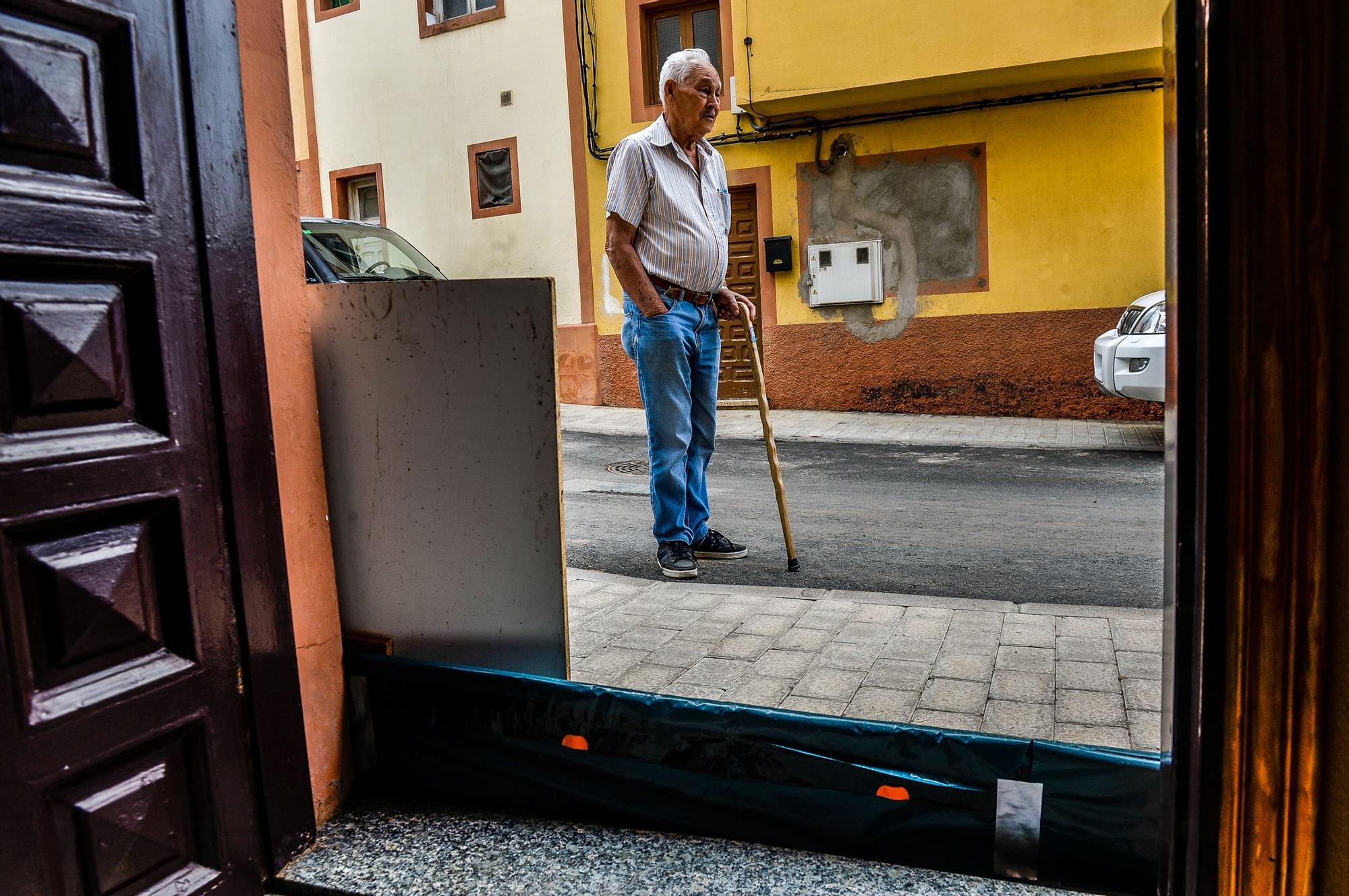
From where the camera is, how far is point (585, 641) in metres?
2.98

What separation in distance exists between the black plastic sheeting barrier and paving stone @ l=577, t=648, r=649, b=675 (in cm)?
69

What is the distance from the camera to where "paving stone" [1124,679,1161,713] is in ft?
7.61

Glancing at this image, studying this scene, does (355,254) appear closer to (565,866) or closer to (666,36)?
(666,36)

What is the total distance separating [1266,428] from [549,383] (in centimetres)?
139

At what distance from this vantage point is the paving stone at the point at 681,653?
2756 mm

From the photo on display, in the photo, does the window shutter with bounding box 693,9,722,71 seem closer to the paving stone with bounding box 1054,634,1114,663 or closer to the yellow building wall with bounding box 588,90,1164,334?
the yellow building wall with bounding box 588,90,1164,334

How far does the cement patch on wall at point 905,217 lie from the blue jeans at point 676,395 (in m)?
7.09

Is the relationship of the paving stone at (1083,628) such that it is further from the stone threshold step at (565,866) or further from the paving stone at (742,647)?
the stone threshold step at (565,866)

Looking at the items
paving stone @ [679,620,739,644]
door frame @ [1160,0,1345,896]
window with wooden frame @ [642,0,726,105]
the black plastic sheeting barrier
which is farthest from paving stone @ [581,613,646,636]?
window with wooden frame @ [642,0,726,105]

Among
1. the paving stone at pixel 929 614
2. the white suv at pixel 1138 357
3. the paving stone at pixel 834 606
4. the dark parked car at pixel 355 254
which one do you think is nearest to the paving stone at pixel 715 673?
the paving stone at pixel 834 606

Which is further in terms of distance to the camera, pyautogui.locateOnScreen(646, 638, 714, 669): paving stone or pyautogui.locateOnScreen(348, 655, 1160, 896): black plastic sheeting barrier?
pyautogui.locateOnScreen(646, 638, 714, 669): paving stone

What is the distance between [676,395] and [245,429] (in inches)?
84.7

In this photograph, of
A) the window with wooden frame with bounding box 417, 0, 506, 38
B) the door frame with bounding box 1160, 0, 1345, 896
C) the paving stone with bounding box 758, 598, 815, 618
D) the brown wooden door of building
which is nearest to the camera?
the door frame with bounding box 1160, 0, 1345, 896

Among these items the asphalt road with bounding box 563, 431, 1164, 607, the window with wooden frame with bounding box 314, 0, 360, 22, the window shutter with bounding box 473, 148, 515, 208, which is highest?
the window with wooden frame with bounding box 314, 0, 360, 22
